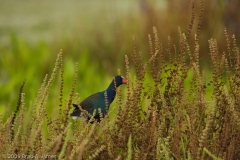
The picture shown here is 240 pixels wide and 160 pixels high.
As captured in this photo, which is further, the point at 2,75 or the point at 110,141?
the point at 2,75

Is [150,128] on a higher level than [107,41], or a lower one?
lower

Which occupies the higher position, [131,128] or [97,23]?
[97,23]

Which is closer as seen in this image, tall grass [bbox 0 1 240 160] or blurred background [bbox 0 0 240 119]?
tall grass [bbox 0 1 240 160]

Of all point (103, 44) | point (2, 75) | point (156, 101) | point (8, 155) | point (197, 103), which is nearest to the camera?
point (8, 155)

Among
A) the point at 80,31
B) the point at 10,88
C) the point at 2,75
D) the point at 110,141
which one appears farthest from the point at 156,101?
the point at 80,31

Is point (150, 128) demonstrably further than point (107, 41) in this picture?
No

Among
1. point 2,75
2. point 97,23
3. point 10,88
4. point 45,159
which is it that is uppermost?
point 97,23

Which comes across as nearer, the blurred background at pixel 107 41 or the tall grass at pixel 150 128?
the tall grass at pixel 150 128

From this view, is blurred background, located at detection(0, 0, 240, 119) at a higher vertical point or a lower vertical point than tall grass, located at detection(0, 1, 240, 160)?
higher

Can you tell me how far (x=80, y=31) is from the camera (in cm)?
743

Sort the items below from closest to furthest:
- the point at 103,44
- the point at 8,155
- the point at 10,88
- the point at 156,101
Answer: the point at 8,155
the point at 156,101
the point at 10,88
the point at 103,44

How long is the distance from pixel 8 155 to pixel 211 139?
2.85ft

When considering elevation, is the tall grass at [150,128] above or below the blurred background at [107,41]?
below

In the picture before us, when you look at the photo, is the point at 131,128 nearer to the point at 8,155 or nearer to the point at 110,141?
the point at 110,141
